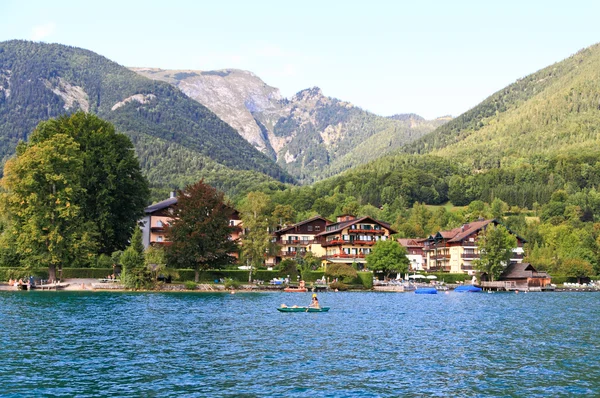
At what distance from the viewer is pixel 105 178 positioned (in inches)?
4048

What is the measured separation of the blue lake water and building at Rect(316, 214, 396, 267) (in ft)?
281

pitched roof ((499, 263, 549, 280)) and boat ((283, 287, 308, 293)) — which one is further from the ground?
pitched roof ((499, 263, 549, 280))

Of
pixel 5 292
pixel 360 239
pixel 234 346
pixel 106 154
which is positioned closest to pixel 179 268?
pixel 106 154

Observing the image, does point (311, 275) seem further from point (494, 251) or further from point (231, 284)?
point (494, 251)

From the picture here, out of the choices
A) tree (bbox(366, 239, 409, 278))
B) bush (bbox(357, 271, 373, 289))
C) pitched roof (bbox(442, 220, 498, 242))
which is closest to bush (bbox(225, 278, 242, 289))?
bush (bbox(357, 271, 373, 289))

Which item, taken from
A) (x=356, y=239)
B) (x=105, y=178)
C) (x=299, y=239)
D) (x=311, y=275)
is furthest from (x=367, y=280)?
(x=105, y=178)

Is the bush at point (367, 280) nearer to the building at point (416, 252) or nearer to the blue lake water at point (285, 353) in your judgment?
the blue lake water at point (285, 353)

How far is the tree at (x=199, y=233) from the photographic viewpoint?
344 feet

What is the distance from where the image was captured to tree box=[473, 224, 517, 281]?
475 feet

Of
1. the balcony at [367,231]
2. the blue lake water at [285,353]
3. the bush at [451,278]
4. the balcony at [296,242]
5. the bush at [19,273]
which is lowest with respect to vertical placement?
the blue lake water at [285,353]

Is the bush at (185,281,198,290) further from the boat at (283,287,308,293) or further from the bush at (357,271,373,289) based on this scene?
the bush at (357,271,373,289)

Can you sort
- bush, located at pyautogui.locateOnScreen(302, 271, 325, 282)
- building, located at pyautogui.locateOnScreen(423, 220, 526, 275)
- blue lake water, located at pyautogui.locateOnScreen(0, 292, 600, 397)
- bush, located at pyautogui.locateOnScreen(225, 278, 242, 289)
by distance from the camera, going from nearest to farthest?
blue lake water, located at pyautogui.locateOnScreen(0, 292, 600, 397) < bush, located at pyautogui.locateOnScreen(225, 278, 242, 289) < bush, located at pyautogui.locateOnScreen(302, 271, 325, 282) < building, located at pyautogui.locateOnScreen(423, 220, 526, 275)

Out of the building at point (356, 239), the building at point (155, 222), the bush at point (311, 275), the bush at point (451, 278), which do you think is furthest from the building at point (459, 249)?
the building at point (155, 222)

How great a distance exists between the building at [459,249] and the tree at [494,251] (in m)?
10.3
